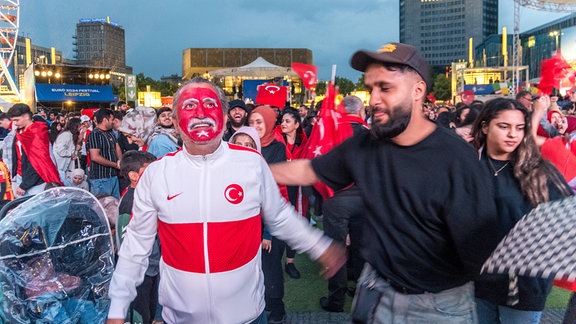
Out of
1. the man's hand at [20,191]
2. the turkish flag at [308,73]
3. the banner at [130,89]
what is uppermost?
the banner at [130,89]

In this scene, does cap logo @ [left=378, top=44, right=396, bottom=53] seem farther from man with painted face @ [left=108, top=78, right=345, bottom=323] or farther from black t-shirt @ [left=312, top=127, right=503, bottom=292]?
man with painted face @ [left=108, top=78, right=345, bottom=323]

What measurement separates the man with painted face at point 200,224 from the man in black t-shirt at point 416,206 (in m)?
0.60

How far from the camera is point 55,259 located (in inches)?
140

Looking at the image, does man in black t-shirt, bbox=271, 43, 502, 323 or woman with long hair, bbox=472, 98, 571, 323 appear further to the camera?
woman with long hair, bbox=472, 98, 571, 323

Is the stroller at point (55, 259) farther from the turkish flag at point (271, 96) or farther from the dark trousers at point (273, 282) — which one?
the turkish flag at point (271, 96)

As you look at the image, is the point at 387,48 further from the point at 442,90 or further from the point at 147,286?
the point at 442,90

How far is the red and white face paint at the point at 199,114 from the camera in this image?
2.74 metres

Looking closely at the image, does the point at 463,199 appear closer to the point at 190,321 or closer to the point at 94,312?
the point at 190,321

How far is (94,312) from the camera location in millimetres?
3594

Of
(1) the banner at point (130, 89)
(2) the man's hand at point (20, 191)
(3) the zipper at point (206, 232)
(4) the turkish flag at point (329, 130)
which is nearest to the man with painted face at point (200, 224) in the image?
(3) the zipper at point (206, 232)

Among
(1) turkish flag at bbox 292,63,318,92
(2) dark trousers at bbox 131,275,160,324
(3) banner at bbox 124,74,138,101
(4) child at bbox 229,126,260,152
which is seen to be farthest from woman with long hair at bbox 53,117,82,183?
(3) banner at bbox 124,74,138,101

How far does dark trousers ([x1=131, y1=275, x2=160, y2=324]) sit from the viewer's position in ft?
13.7

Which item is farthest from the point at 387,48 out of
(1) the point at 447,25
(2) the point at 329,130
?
(1) the point at 447,25

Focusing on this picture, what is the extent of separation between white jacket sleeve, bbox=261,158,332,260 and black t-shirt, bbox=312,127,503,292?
1.47 feet
